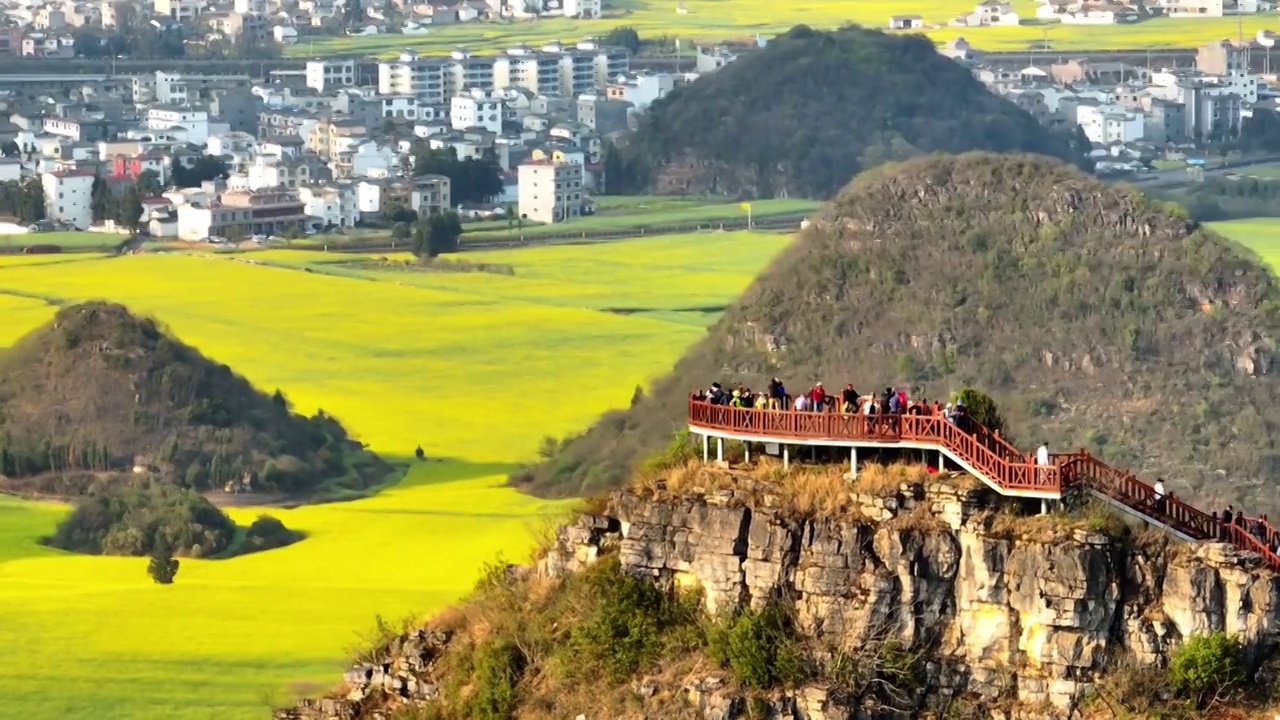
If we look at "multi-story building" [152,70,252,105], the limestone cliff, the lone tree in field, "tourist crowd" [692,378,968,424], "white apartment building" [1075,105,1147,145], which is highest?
"tourist crowd" [692,378,968,424]

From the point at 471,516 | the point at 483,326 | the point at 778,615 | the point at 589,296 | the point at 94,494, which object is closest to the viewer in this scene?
the point at 778,615

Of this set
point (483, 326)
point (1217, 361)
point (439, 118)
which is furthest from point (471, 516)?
point (439, 118)

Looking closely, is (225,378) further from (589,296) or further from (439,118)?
(439,118)

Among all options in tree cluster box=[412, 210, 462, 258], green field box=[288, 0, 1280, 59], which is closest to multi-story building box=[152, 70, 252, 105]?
green field box=[288, 0, 1280, 59]

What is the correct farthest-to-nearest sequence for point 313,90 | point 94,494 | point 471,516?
1. point 313,90
2. point 94,494
3. point 471,516

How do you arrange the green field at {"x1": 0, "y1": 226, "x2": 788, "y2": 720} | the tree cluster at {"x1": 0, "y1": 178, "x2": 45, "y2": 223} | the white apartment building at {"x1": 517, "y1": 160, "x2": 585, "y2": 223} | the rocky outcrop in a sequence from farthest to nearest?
the white apartment building at {"x1": 517, "y1": 160, "x2": 585, "y2": 223}
the tree cluster at {"x1": 0, "y1": 178, "x2": 45, "y2": 223}
the green field at {"x1": 0, "y1": 226, "x2": 788, "y2": 720}
the rocky outcrop

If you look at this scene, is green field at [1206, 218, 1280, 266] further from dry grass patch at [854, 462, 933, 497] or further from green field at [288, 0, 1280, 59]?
green field at [288, 0, 1280, 59]
